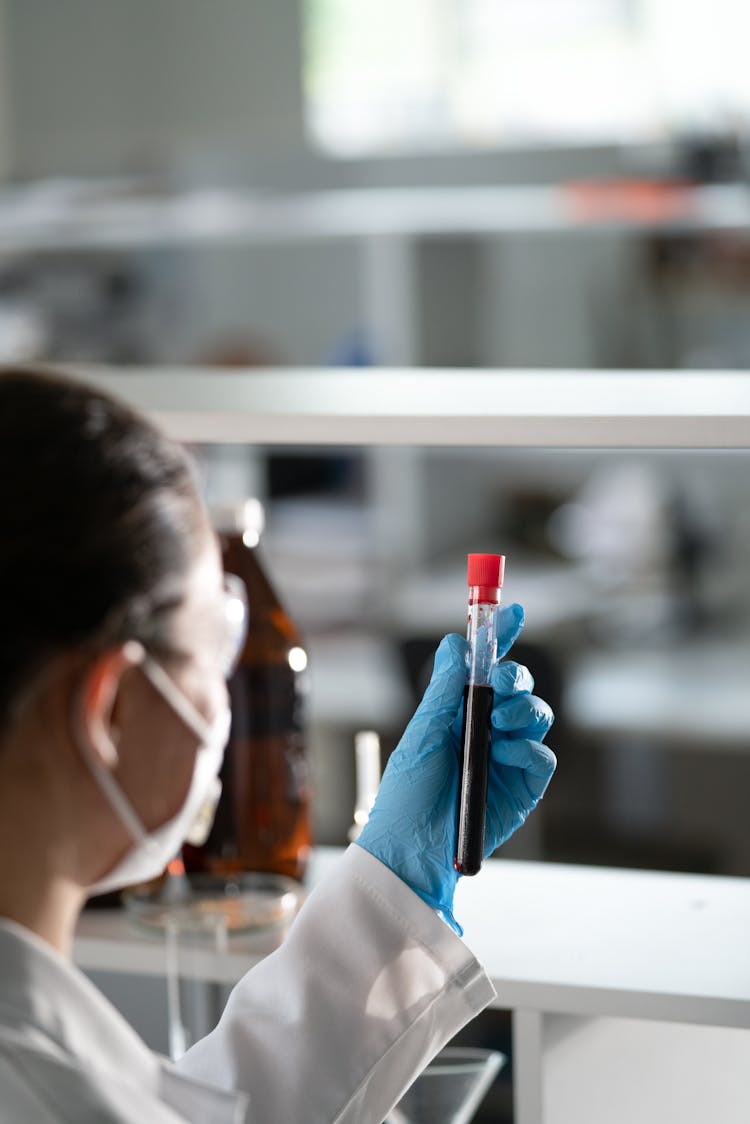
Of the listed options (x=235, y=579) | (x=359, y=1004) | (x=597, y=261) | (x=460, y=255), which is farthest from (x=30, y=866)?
(x=597, y=261)

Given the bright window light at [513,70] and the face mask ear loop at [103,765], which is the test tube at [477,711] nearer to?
the face mask ear loop at [103,765]

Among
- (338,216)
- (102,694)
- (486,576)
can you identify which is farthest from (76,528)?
(338,216)

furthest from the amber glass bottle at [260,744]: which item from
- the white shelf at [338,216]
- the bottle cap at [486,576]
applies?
the white shelf at [338,216]

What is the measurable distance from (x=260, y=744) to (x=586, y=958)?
0.28m

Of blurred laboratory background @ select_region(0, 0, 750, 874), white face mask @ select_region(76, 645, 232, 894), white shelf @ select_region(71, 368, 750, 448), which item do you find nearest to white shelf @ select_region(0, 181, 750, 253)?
blurred laboratory background @ select_region(0, 0, 750, 874)

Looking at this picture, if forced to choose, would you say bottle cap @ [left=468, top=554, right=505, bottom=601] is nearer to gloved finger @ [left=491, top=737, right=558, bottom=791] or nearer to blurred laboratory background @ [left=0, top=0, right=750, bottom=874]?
gloved finger @ [left=491, top=737, right=558, bottom=791]

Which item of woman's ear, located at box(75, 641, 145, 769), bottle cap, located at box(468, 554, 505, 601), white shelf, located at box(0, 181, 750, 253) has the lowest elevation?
woman's ear, located at box(75, 641, 145, 769)

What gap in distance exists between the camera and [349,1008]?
96 centimetres

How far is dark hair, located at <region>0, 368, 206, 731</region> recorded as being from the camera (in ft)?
2.41

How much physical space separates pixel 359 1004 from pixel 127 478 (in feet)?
1.23

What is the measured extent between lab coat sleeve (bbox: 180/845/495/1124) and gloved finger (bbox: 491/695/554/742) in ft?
0.40

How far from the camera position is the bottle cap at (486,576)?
3.01ft

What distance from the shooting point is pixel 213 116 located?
16.8 feet

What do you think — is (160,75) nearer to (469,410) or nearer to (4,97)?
(4,97)
